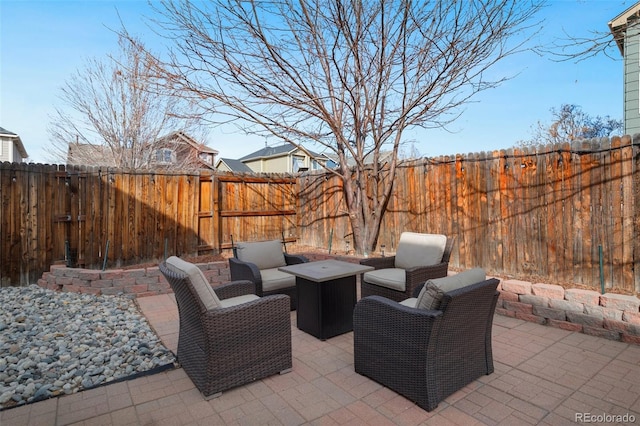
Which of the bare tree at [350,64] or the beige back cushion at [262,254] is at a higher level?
the bare tree at [350,64]

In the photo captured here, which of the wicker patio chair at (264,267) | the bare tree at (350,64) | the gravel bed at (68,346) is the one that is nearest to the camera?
the gravel bed at (68,346)

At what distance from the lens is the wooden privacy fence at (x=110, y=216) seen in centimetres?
532

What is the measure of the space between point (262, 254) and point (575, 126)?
46.6 ft

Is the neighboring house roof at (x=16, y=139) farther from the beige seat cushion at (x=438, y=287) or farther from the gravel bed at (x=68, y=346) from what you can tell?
the beige seat cushion at (x=438, y=287)

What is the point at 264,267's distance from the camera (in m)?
4.70

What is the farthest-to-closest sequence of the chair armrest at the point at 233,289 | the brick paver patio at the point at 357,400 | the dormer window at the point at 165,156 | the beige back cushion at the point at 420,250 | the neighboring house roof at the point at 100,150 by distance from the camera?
the dormer window at the point at 165,156 < the neighboring house roof at the point at 100,150 < the beige back cushion at the point at 420,250 < the chair armrest at the point at 233,289 < the brick paver patio at the point at 357,400

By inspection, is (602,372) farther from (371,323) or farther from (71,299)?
(71,299)

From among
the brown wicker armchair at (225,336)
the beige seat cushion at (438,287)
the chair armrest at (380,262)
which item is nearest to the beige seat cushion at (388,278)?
the chair armrest at (380,262)

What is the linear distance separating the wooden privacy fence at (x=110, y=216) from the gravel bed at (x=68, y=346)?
1044mm

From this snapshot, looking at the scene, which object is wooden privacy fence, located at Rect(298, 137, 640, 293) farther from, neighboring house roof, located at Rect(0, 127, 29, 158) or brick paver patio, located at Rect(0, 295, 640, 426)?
neighboring house roof, located at Rect(0, 127, 29, 158)

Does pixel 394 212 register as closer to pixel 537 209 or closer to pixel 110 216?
pixel 537 209

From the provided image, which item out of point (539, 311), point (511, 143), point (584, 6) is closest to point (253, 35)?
point (584, 6)

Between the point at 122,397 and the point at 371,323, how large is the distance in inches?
72.3

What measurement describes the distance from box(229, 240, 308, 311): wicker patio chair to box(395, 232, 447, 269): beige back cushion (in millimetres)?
1334
